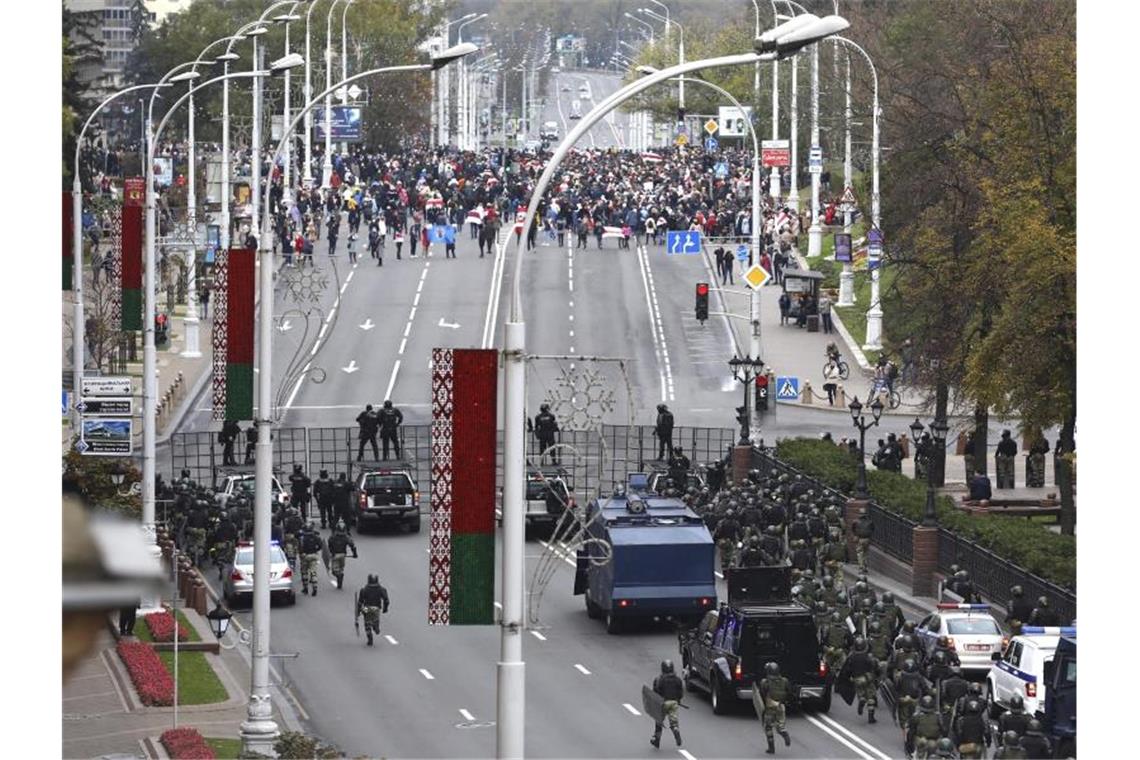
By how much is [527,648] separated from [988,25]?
26545 millimetres

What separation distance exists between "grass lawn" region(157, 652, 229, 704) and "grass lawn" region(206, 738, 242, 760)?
316 cm

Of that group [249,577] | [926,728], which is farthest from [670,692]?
[249,577]

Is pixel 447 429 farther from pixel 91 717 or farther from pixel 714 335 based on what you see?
pixel 714 335

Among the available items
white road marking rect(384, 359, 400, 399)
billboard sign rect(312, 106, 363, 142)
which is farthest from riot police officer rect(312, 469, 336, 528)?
billboard sign rect(312, 106, 363, 142)

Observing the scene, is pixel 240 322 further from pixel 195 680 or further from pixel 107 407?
pixel 107 407

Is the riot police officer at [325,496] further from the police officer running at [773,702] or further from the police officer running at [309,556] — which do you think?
the police officer running at [773,702]

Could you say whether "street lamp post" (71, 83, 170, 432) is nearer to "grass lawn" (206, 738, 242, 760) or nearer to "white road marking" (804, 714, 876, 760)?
"grass lawn" (206, 738, 242, 760)

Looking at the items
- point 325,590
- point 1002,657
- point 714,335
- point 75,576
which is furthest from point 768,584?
point 714,335

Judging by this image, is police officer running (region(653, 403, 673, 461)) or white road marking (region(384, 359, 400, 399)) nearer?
police officer running (region(653, 403, 673, 461))

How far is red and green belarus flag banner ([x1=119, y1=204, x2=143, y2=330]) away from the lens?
139 feet

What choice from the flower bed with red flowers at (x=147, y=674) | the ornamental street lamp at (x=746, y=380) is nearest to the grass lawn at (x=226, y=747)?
Result: the flower bed with red flowers at (x=147, y=674)

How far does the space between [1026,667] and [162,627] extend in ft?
47.3

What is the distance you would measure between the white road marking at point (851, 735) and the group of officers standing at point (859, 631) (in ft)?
1.41

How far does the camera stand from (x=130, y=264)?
42.3 meters
